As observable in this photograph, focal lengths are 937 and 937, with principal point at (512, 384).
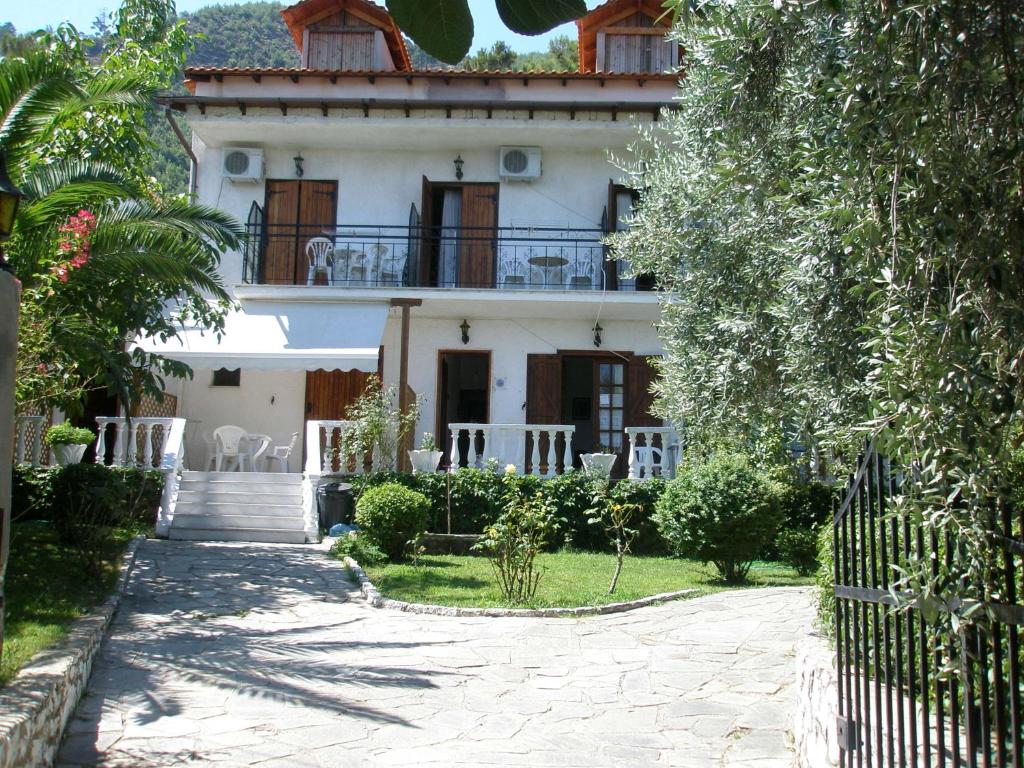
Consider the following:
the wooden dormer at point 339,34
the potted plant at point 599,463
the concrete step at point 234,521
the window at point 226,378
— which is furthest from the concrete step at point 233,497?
the wooden dormer at point 339,34

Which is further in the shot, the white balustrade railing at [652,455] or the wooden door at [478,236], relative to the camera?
the wooden door at [478,236]

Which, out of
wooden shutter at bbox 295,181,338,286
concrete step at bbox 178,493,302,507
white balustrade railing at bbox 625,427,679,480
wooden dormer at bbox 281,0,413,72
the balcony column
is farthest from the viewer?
wooden dormer at bbox 281,0,413,72

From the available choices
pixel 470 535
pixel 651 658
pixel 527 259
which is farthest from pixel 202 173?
pixel 651 658

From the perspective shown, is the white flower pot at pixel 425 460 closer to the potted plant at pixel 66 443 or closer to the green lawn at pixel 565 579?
the green lawn at pixel 565 579

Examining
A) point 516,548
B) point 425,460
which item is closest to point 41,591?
point 516,548

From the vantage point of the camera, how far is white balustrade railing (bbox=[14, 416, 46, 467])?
14.0 metres

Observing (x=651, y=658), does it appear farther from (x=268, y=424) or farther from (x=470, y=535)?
(x=268, y=424)

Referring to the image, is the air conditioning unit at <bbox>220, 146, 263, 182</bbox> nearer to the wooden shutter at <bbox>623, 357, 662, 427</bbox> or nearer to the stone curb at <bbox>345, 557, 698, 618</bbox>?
the wooden shutter at <bbox>623, 357, 662, 427</bbox>

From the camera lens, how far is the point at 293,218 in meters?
18.6

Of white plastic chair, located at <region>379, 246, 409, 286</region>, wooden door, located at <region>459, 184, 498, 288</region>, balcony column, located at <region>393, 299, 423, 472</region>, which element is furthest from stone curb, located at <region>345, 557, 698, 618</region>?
wooden door, located at <region>459, 184, 498, 288</region>

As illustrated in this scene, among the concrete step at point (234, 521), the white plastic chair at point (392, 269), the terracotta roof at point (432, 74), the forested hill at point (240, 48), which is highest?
the forested hill at point (240, 48)

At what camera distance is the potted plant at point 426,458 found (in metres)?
15.2

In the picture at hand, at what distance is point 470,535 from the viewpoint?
14.1 m

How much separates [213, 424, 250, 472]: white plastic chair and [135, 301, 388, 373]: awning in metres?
1.43
